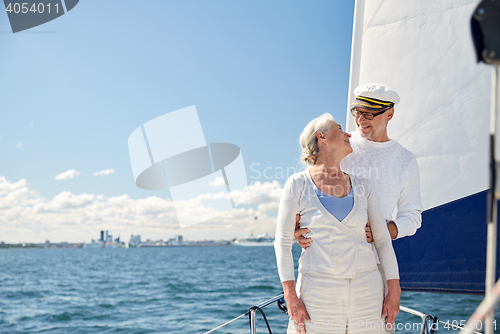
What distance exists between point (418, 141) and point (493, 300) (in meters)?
2.02

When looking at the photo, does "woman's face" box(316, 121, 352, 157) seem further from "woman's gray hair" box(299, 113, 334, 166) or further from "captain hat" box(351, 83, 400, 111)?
"captain hat" box(351, 83, 400, 111)

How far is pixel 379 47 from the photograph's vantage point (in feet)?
8.49

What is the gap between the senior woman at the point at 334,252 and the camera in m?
1.40

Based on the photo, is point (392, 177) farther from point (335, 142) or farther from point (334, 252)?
point (334, 252)

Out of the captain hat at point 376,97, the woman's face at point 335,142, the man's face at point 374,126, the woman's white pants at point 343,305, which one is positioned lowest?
the woman's white pants at point 343,305

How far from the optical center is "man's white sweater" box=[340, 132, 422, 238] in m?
1.70

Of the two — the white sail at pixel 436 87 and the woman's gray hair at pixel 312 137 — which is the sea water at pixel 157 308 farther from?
the woman's gray hair at pixel 312 137

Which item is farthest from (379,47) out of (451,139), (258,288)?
(258,288)

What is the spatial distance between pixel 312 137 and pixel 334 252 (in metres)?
0.44

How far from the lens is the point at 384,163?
5.88 feet

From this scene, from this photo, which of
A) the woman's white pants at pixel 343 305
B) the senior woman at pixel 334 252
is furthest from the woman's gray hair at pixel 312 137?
the woman's white pants at pixel 343 305

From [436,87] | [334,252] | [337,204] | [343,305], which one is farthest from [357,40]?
[343,305]

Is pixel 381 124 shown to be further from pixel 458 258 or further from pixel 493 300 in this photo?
pixel 493 300

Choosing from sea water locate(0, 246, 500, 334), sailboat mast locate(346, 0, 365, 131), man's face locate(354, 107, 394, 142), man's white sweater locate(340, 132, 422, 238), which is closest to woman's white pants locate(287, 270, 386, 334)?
man's white sweater locate(340, 132, 422, 238)
